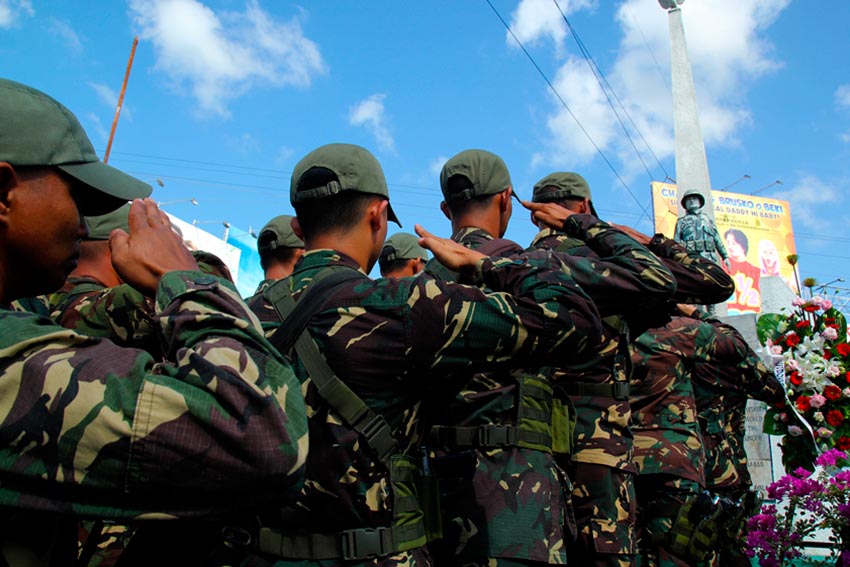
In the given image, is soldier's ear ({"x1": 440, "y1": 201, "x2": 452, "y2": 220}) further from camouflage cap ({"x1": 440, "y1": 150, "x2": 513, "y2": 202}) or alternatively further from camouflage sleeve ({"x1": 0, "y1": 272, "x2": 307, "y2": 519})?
camouflage sleeve ({"x1": 0, "y1": 272, "x2": 307, "y2": 519})

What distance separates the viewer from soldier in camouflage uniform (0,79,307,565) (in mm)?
1018

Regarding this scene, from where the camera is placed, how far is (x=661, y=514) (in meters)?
4.68

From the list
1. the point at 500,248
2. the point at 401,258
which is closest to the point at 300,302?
the point at 500,248

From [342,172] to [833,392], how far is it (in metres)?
5.06

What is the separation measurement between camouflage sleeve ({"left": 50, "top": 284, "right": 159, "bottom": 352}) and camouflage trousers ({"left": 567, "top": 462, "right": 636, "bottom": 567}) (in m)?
2.35

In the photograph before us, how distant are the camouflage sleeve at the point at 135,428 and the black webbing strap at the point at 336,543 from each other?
0.77 metres

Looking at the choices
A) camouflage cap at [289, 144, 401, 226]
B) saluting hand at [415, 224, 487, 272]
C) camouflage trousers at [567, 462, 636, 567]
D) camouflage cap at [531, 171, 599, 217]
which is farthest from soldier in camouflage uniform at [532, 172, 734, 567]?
camouflage cap at [289, 144, 401, 226]

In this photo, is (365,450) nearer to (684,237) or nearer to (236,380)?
(236,380)

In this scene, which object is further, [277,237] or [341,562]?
[277,237]

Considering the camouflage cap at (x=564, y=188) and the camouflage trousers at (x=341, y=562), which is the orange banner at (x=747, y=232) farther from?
the camouflage trousers at (x=341, y=562)

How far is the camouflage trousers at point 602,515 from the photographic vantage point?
3461 millimetres

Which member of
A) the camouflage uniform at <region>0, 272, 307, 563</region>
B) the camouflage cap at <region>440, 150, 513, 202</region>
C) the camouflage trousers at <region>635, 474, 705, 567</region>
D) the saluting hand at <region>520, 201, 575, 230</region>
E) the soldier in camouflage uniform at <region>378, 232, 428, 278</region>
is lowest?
Result: the camouflage trousers at <region>635, 474, 705, 567</region>

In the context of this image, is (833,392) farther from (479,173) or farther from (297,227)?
(297,227)

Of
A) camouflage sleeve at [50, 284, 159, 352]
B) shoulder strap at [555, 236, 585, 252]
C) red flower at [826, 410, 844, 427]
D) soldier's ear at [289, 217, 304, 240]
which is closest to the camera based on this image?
camouflage sleeve at [50, 284, 159, 352]
